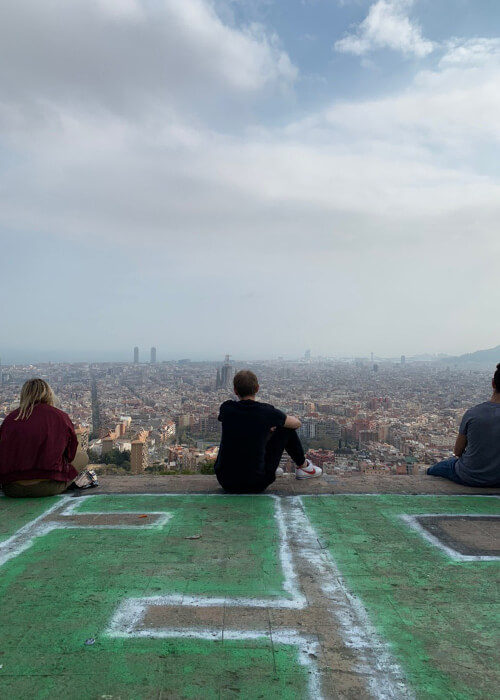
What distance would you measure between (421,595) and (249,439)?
2.50 m

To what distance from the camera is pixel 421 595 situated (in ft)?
10.1

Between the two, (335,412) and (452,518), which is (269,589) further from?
(335,412)

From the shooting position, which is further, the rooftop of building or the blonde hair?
the blonde hair

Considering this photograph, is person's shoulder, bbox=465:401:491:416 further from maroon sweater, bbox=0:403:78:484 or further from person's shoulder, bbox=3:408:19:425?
person's shoulder, bbox=3:408:19:425

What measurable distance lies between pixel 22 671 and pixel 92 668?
301 mm

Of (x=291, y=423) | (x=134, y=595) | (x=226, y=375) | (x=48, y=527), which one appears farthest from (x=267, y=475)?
(x=226, y=375)

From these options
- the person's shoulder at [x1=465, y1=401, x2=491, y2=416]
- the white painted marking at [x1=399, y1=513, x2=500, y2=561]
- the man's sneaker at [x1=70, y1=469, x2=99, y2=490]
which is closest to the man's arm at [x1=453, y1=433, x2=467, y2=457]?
the person's shoulder at [x1=465, y1=401, x2=491, y2=416]

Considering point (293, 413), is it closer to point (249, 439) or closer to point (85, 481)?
point (85, 481)

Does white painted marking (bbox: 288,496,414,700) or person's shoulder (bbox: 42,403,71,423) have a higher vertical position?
person's shoulder (bbox: 42,403,71,423)

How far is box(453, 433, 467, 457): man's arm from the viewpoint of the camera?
5901 mm

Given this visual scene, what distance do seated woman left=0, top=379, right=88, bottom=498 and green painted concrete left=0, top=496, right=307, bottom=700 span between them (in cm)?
103

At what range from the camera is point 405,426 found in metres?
27.9

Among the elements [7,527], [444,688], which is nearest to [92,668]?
[444,688]

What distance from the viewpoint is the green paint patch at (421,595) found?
2.30 meters
